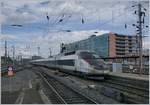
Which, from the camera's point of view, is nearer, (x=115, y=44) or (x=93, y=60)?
(x=93, y=60)

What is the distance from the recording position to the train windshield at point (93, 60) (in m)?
34.4

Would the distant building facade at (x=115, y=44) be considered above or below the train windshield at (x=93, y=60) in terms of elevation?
above

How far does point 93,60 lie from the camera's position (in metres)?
35.1

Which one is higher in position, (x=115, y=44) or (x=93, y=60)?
(x=115, y=44)

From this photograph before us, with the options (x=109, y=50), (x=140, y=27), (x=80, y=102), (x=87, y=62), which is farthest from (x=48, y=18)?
(x=109, y=50)

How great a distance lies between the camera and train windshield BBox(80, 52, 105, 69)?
1355 inches

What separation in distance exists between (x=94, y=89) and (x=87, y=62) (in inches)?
384

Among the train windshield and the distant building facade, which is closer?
the train windshield

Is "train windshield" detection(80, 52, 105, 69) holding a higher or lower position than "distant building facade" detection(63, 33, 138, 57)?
lower

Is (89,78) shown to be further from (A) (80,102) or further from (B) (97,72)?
(A) (80,102)

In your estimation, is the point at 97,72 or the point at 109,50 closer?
the point at 97,72

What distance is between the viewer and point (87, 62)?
35.1 meters

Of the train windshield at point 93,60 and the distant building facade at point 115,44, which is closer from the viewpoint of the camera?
the train windshield at point 93,60

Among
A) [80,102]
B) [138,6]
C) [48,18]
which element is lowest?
[80,102]
